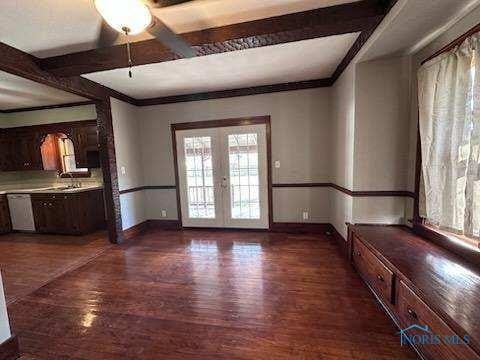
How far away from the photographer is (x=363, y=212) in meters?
2.82

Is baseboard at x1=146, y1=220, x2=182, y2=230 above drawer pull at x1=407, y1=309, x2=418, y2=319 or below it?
below

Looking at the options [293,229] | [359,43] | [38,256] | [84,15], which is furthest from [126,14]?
[38,256]

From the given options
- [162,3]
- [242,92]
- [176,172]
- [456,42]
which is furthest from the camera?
[176,172]

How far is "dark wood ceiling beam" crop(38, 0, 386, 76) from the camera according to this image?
1904mm

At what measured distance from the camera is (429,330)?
4.63ft

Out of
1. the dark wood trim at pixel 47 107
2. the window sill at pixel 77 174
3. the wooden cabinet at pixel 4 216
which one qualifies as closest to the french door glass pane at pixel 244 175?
the dark wood trim at pixel 47 107

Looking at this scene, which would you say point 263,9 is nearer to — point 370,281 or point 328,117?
point 328,117

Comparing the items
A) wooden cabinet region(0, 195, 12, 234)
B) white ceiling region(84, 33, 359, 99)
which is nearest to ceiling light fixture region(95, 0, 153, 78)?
white ceiling region(84, 33, 359, 99)

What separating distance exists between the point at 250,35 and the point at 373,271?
2431mm

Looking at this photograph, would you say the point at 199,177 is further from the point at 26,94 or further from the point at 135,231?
the point at 26,94

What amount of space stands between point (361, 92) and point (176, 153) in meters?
3.17

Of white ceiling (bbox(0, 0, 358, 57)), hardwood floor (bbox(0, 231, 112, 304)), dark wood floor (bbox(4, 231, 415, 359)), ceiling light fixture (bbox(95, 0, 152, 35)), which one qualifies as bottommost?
dark wood floor (bbox(4, 231, 415, 359))

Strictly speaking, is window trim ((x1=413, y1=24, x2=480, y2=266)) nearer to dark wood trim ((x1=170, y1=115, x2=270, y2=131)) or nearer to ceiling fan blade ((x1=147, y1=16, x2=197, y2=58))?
ceiling fan blade ((x1=147, y1=16, x2=197, y2=58))

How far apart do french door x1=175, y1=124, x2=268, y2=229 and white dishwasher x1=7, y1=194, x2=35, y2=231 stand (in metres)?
2.98
